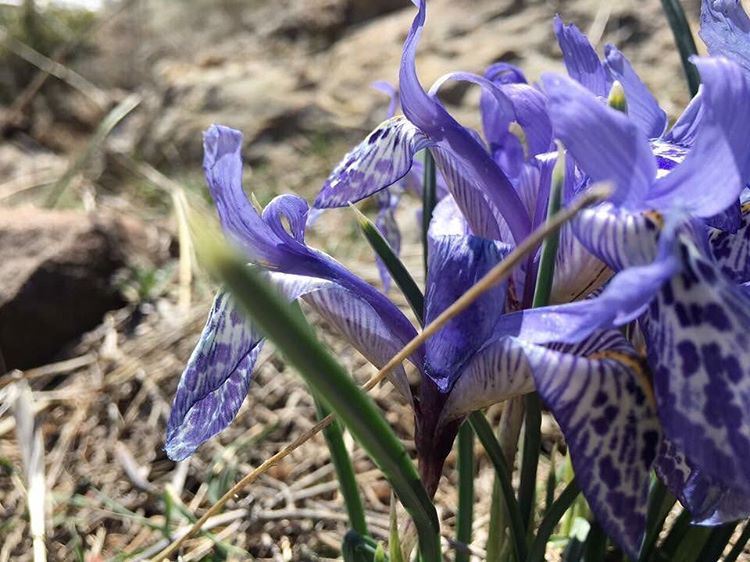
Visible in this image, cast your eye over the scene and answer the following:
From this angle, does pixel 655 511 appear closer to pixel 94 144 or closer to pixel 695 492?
pixel 695 492

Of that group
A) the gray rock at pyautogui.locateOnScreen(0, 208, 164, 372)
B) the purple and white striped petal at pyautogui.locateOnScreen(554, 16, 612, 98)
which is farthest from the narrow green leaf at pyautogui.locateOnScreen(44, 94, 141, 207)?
the purple and white striped petal at pyautogui.locateOnScreen(554, 16, 612, 98)

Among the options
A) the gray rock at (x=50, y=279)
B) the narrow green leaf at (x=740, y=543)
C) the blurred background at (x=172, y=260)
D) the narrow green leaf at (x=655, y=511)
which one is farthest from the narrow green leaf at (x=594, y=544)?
the gray rock at (x=50, y=279)

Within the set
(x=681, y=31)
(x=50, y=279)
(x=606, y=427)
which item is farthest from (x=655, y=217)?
(x=50, y=279)

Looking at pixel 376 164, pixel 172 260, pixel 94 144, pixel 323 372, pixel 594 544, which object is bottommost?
pixel 594 544

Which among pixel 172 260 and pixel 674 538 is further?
pixel 172 260

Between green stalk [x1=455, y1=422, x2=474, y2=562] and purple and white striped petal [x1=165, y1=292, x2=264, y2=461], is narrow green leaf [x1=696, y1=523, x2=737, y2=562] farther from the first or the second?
purple and white striped petal [x1=165, y1=292, x2=264, y2=461]

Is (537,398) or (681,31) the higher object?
(681,31)
